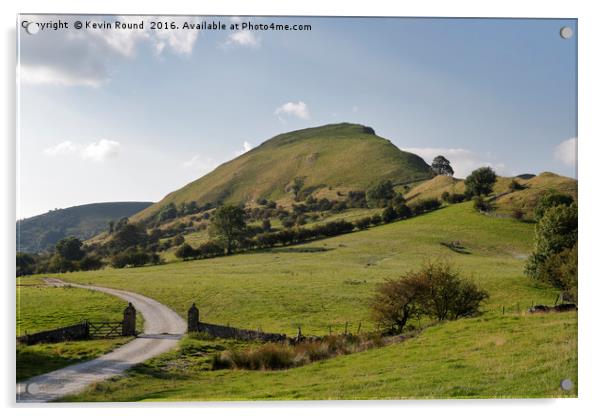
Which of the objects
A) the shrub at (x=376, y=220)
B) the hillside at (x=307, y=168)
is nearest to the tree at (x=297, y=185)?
the hillside at (x=307, y=168)

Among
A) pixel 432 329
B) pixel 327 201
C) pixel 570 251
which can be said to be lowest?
pixel 432 329

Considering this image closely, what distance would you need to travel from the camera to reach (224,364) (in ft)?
41.2

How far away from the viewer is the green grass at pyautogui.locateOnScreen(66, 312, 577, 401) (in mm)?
10609

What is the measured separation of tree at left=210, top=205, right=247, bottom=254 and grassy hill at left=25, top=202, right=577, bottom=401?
118 cm

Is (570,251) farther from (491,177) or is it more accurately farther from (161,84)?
(161,84)

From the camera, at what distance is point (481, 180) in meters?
16.8

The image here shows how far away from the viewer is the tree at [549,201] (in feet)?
47.2

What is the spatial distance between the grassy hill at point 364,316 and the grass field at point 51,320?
1667 mm

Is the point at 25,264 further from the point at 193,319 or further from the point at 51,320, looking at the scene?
the point at 193,319

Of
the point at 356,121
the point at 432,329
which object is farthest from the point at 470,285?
the point at 356,121

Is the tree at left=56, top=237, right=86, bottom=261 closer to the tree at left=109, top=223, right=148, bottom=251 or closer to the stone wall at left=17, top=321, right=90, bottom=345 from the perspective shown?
the tree at left=109, top=223, right=148, bottom=251

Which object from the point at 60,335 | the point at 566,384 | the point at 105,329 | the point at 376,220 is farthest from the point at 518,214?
the point at 60,335
